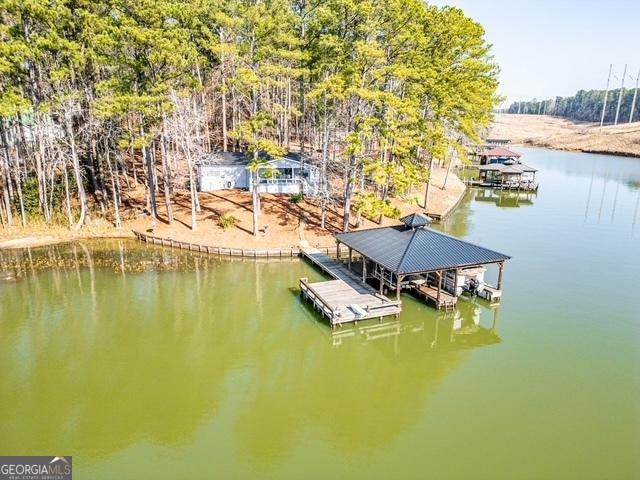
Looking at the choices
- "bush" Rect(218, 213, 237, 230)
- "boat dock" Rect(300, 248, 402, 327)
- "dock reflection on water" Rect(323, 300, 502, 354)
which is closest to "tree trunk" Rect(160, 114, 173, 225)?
"bush" Rect(218, 213, 237, 230)

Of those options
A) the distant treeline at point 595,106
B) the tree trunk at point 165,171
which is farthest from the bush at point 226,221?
the distant treeline at point 595,106

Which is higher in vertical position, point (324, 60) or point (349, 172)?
point (324, 60)

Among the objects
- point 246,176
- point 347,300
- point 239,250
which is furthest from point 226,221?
point 347,300

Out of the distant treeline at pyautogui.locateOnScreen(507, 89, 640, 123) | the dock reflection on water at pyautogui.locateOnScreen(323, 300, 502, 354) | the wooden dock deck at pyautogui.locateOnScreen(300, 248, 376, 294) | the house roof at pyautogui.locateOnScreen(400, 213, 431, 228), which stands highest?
the distant treeline at pyautogui.locateOnScreen(507, 89, 640, 123)

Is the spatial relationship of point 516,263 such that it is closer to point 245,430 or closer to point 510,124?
point 245,430

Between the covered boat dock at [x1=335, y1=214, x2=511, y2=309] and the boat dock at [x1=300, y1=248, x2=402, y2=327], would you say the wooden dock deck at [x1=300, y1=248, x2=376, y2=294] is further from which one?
the covered boat dock at [x1=335, y1=214, x2=511, y2=309]

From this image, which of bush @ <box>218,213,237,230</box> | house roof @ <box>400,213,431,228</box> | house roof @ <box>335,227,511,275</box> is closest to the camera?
house roof @ <box>335,227,511,275</box>

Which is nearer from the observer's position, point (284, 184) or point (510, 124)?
point (284, 184)

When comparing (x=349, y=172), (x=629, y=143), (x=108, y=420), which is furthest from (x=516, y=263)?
(x=629, y=143)
